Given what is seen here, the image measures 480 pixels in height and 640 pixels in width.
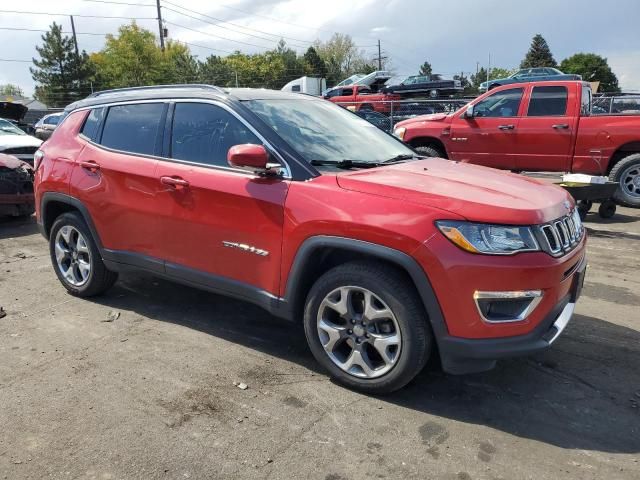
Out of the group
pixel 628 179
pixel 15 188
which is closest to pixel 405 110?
pixel 628 179

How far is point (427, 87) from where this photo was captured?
24.3 metres

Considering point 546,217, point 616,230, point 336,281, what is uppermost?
point 546,217

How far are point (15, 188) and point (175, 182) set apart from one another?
5367mm

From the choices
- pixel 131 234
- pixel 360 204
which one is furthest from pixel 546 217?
pixel 131 234

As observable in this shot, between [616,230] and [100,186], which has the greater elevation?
[100,186]

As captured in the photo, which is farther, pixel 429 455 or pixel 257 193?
pixel 257 193

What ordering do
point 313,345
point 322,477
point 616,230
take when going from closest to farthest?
point 322,477, point 313,345, point 616,230

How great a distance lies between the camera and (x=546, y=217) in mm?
2938

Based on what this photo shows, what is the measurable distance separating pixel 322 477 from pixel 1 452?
5.33 ft

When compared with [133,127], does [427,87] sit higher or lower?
higher

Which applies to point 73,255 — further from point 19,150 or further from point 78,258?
point 19,150

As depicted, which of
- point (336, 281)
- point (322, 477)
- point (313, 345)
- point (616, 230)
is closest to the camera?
point (322, 477)

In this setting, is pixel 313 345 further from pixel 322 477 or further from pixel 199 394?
pixel 322 477

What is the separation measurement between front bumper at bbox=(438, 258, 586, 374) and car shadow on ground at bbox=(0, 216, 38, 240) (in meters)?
6.91
